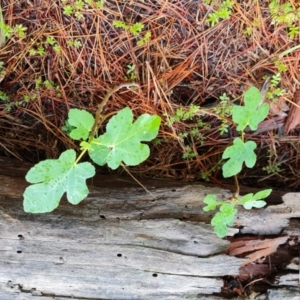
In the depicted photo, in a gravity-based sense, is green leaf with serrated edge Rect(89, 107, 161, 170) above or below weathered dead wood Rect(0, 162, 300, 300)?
above

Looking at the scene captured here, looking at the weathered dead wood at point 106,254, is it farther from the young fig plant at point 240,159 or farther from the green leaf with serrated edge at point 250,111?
the green leaf with serrated edge at point 250,111

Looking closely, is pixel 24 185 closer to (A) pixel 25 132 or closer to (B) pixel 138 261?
(A) pixel 25 132

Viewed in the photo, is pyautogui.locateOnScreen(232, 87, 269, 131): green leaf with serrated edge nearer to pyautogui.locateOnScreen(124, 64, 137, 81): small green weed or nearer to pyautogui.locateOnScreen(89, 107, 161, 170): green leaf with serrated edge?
pyautogui.locateOnScreen(89, 107, 161, 170): green leaf with serrated edge

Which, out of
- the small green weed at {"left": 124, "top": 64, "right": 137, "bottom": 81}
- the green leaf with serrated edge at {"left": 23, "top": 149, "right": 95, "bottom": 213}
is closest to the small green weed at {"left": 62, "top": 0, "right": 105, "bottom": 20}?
the small green weed at {"left": 124, "top": 64, "right": 137, "bottom": 81}

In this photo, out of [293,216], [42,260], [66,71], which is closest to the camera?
[42,260]

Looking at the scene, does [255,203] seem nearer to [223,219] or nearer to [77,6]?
[223,219]

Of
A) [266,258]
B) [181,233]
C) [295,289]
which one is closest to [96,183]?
[181,233]

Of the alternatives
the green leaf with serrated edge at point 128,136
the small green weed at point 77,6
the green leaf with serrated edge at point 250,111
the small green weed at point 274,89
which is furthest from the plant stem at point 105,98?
the small green weed at point 274,89
